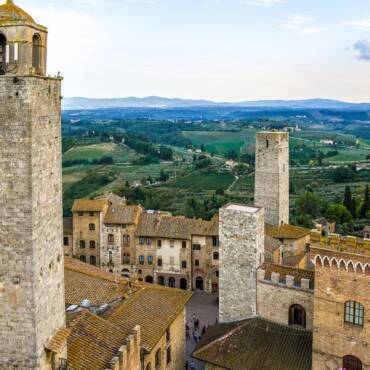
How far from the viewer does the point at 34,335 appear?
16.3m

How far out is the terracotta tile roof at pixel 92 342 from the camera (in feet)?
64.2

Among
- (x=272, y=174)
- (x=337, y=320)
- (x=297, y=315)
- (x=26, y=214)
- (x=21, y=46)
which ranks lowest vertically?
(x=297, y=315)

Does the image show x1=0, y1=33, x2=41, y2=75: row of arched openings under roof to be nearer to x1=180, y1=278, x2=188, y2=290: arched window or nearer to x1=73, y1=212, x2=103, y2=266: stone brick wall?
x1=73, y1=212, x2=103, y2=266: stone brick wall

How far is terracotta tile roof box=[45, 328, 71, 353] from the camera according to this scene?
1712 centimetres

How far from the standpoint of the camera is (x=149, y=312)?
26.5 meters

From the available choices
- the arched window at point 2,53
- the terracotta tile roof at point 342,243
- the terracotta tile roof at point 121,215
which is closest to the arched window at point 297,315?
the terracotta tile roof at point 342,243

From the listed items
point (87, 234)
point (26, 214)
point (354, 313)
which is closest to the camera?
point (26, 214)

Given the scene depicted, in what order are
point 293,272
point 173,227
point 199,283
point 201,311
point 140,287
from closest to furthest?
1. point 293,272
2. point 140,287
3. point 201,311
4. point 173,227
5. point 199,283

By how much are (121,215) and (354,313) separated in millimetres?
32778

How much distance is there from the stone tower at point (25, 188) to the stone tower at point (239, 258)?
47.4 ft

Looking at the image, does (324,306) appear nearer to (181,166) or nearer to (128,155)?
(181,166)

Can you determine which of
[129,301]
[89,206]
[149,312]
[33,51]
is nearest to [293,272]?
[149,312]

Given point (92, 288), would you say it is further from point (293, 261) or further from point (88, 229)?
point (88, 229)

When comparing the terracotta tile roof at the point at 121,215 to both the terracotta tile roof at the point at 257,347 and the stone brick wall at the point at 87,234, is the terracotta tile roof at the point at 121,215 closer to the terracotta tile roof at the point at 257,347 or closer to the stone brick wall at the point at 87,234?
the stone brick wall at the point at 87,234
